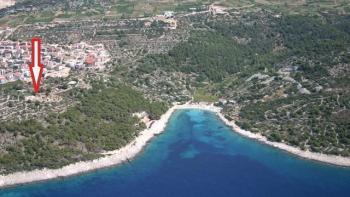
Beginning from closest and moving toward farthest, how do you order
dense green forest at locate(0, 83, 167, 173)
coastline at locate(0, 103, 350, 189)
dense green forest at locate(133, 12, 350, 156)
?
coastline at locate(0, 103, 350, 189)
dense green forest at locate(0, 83, 167, 173)
dense green forest at locate(133, 12, 350, 156)

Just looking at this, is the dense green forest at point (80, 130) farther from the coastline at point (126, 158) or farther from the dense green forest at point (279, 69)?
the dense green forest at point (279, 69)

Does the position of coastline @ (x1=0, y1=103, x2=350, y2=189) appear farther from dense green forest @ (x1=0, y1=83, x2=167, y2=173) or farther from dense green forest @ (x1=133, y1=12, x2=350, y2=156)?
dense green forest @ (x1=133, y1=12, x2=350, y2=156)

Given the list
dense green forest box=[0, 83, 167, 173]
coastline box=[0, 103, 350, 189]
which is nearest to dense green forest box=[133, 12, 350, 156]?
coastline box=[0, 103, 350, 189]

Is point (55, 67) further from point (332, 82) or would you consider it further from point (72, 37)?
point (332, 82)

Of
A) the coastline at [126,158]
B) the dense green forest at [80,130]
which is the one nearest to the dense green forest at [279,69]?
the coastline at [126,158]

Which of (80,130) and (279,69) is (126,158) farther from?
(279,69)
